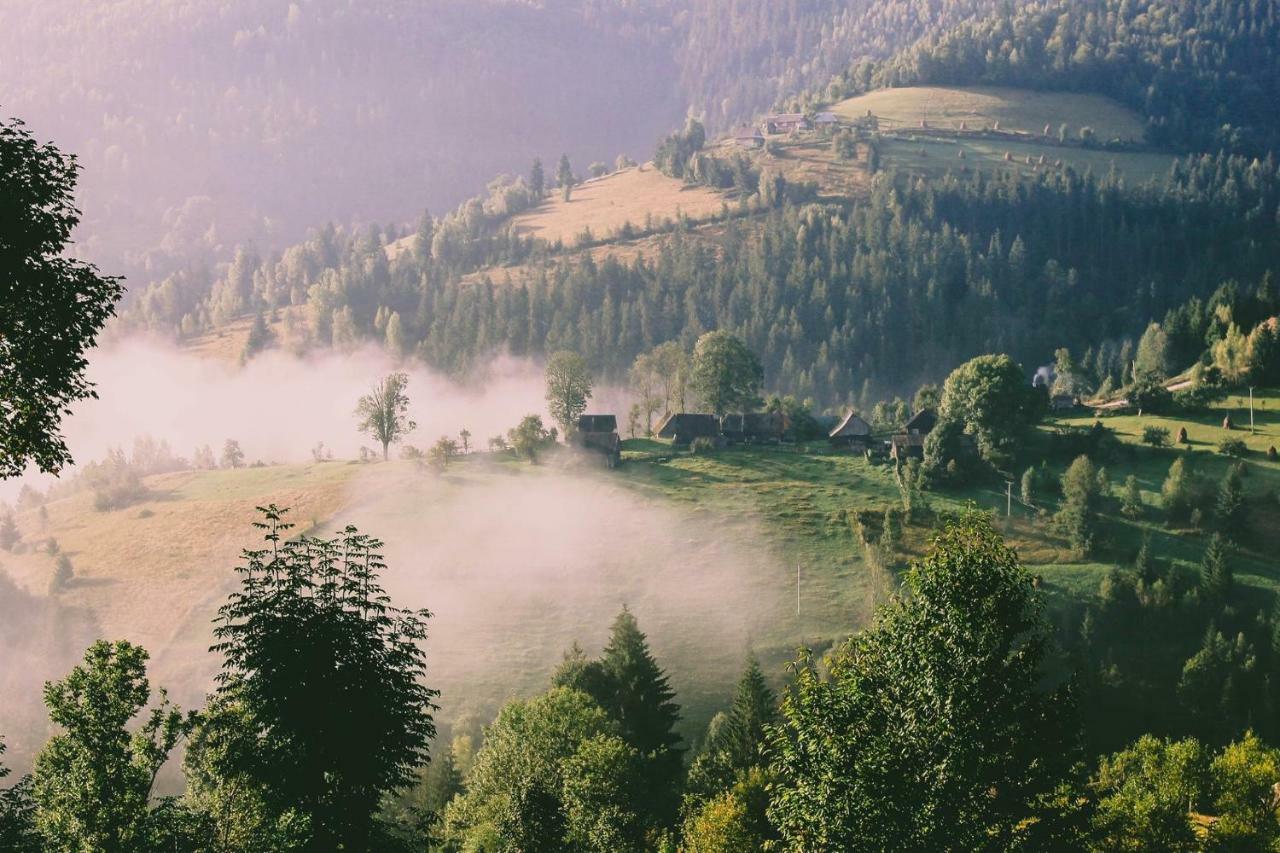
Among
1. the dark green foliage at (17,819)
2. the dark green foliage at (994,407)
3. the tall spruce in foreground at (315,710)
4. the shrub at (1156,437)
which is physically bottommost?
the shrub at (1156,437)

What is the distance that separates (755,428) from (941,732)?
11700cm

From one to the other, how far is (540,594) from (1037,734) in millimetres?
82257

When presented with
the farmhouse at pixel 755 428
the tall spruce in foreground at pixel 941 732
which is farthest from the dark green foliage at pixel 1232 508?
the tall spruce in foreground at pixel 941 732

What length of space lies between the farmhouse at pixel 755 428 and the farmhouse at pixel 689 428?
1.39m

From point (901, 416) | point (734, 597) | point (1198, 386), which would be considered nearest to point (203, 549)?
point (734, 597)

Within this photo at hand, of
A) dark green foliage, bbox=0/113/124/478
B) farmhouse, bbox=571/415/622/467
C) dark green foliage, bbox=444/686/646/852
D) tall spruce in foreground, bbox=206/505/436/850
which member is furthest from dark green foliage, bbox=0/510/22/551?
dark green foliage, bbox=0/113/124/478

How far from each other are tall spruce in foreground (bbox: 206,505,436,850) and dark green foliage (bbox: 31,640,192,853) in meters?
2.28

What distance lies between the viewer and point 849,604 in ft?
Answer: 307

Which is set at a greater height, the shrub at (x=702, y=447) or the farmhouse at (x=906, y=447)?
the farmhouse at (x=906, y=447)

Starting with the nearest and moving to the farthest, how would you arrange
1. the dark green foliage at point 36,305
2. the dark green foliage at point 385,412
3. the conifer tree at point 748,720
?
the dark green foliage at point 36,305 → the conifer tree at point 748,720 → the dark green foliage at point 385,412

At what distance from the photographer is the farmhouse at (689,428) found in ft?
453

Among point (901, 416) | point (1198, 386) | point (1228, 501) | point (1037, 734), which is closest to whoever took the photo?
point (1037, 734)

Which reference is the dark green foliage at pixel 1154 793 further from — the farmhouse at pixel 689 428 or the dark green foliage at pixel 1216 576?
the farmhouse at pixel 689 428

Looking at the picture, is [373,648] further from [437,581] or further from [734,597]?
[437,581]
